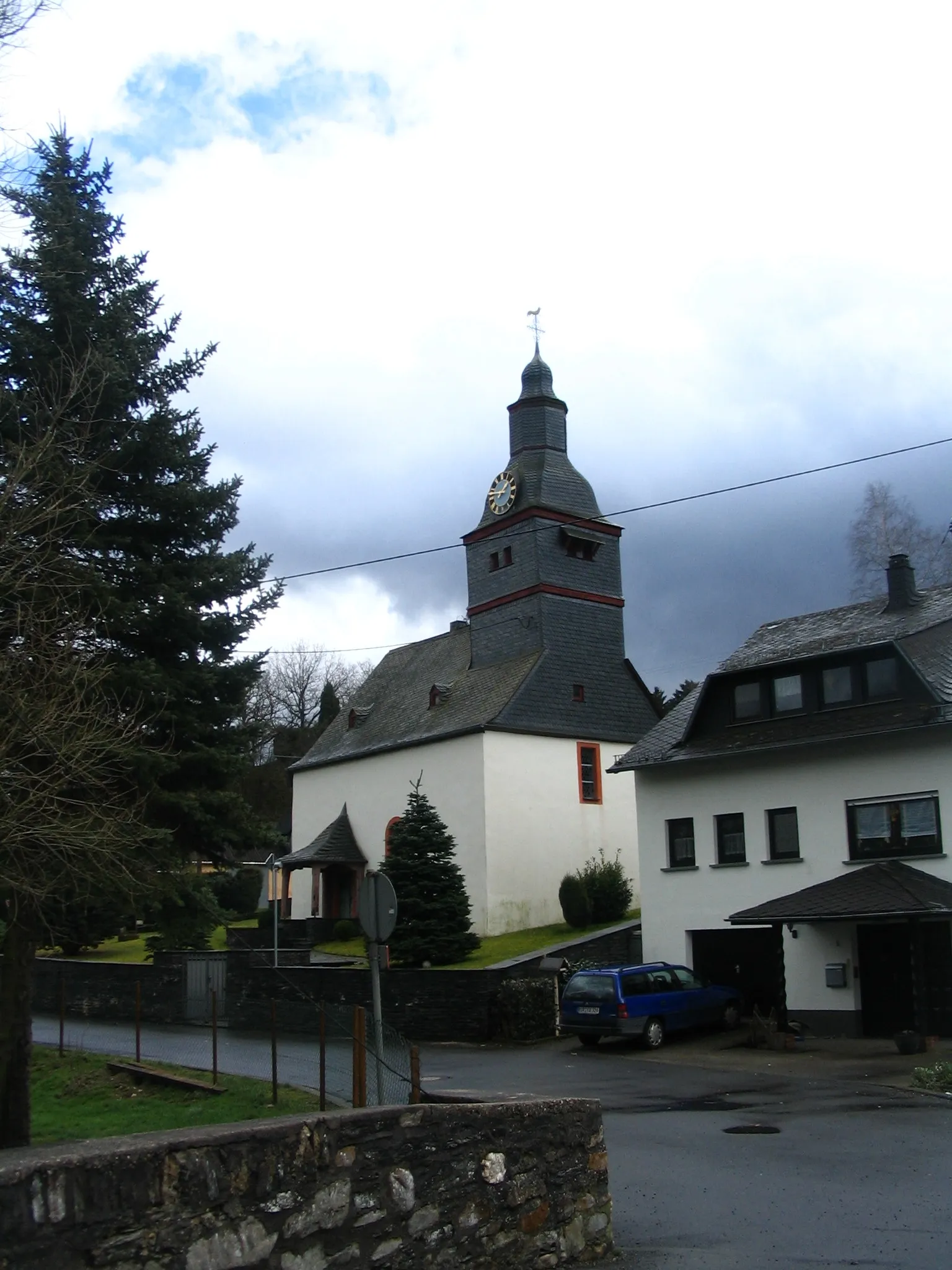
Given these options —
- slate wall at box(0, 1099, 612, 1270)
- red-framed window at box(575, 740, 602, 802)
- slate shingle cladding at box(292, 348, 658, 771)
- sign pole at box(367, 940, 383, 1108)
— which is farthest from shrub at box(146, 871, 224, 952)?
red-framed window at box(575, 740, 602, 802)

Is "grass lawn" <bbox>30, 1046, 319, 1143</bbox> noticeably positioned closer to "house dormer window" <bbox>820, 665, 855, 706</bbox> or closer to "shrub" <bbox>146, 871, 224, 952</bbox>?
"shrub" <bbox>146, 871, 224, 952</bbox>

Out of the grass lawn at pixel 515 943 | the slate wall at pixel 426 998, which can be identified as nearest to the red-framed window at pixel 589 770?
the grass lawn at pixel 515 943

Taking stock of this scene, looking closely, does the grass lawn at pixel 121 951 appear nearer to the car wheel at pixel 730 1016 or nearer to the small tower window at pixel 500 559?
the small tower window at pixel 500 559

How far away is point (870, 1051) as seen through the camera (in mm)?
21719

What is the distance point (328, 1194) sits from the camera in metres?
5.68

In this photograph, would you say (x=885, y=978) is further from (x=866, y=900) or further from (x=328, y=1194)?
(x=328, y=1194)

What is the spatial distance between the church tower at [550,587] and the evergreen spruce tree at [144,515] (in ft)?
68.9

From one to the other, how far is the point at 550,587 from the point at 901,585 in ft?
48.7

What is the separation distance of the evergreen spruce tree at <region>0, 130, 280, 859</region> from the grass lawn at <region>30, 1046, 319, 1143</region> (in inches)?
137

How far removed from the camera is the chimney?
27.8 m

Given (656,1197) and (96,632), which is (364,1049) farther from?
(96,632)

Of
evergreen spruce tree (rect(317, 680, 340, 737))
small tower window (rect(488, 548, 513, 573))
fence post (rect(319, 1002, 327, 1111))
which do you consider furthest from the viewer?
evergreen spruce tree (rect(317, 680, 340, 737))

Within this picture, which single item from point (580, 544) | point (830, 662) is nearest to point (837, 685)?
point (830, 662)

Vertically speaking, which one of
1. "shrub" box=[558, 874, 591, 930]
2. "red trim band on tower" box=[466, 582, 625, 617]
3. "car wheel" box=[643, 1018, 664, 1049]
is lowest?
"car wheel" box=[643, 1018, 664, 1049]
